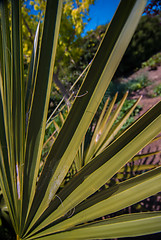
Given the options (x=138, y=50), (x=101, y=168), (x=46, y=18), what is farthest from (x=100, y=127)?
(x=138, y=50)

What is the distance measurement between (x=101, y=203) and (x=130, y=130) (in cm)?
29

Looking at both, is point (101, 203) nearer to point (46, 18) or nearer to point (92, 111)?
point (92, 111)

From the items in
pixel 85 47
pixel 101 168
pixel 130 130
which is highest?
pixel 85 47

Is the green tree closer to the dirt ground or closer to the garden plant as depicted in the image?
the dirt ground

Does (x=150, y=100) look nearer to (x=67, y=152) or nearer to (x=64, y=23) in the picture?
(x=64, y=23)

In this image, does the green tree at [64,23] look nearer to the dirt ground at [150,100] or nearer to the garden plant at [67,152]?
the dirt ground at [150,100]

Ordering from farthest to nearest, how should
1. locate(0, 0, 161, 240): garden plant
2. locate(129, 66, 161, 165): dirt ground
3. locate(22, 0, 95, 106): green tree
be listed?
locate(22, 0, 95, 106): green tree < locate(129, 66, 161, 165): dirt ground < locate(0, 0, 161, 240): garden plant

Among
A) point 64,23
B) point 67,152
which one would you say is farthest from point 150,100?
point 67,152

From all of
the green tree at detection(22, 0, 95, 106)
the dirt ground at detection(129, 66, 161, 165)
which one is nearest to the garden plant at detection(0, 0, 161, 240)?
the dirt ground at detection(129, 66, 161, 165)

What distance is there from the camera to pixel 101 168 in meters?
0.63

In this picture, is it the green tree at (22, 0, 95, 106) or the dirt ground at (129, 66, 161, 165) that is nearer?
the dirt ground at (129, 66, 161, 165)

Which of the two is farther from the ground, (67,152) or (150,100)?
(150,100)

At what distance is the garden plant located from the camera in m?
0.55

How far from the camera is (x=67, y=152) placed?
65cm
